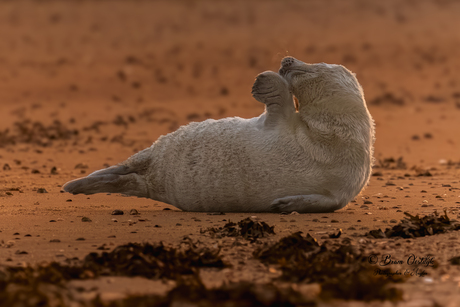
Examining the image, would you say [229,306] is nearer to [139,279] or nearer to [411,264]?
[139,279]

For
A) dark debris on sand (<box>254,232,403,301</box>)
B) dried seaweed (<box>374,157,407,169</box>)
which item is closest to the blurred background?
dried seaweed (<box>374,157,407,169</box>)

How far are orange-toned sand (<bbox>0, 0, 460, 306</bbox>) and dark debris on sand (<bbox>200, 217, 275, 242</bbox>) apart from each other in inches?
3.8

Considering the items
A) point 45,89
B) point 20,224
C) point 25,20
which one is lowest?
point 20,224

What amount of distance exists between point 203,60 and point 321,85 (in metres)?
17.2

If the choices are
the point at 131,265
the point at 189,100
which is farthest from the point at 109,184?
the point at 189,100

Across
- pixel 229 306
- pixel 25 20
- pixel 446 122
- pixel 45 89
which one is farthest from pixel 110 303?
pixel 25 20

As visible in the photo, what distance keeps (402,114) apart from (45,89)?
11546 mm

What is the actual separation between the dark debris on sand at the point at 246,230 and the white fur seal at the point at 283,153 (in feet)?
2.43

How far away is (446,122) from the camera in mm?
15289

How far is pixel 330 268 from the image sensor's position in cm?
384

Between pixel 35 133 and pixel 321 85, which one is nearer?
pixel 321 85

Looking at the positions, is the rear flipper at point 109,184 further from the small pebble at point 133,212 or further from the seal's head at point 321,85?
the seal's head at point 321,85

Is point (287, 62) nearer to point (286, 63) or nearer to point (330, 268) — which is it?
point (286, 63)

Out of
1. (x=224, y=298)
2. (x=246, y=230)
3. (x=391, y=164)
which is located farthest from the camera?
(x=391, y=164)
